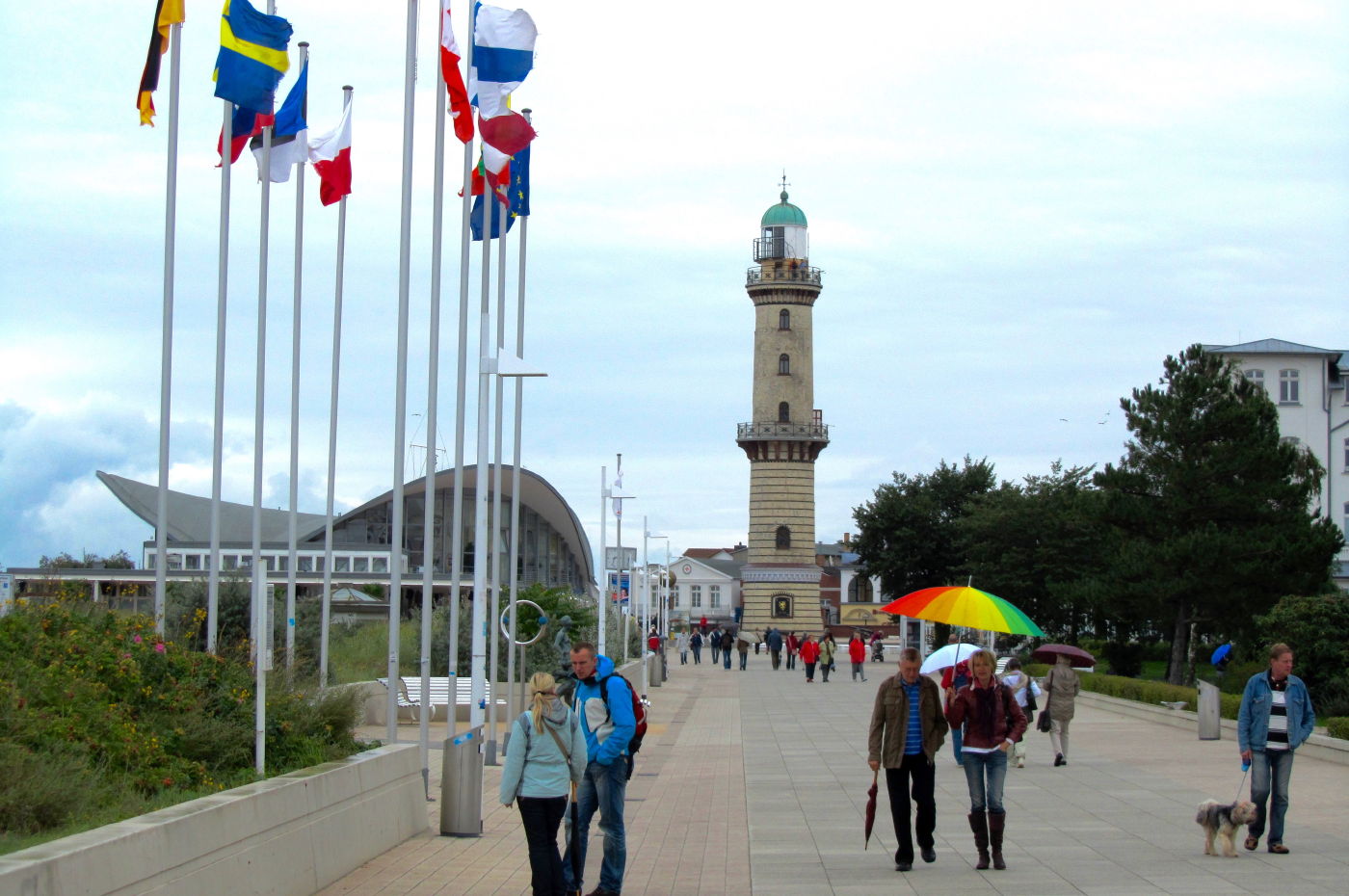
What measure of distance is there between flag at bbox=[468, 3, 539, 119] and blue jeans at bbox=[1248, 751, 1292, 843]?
34.0 feet

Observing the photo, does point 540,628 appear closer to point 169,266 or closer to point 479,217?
point 479,217

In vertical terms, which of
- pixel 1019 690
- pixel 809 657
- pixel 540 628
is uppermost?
pixel 540 628

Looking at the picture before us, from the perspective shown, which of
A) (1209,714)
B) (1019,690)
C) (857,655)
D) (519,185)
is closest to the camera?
(1019,690)

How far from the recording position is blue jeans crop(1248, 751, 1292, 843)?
41.2 ft

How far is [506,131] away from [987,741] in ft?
30.1

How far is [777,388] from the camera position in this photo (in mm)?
88500

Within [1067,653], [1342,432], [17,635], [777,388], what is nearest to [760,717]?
[1067,653]

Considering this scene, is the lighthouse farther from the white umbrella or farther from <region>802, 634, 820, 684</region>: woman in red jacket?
the white umbrella

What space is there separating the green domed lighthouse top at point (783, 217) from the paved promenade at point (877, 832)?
68597mm

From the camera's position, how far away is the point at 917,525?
269ft

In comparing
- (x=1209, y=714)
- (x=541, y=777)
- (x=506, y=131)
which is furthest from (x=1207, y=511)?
(x=541, y=777)

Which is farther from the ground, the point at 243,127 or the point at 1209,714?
the point at 243,127

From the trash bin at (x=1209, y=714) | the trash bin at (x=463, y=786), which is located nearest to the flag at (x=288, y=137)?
the trash bin at (x=463, y=786)

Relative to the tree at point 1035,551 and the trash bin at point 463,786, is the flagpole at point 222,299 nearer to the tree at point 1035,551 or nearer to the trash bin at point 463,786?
the trash bin at point 463,786
